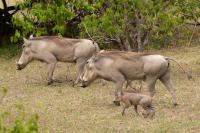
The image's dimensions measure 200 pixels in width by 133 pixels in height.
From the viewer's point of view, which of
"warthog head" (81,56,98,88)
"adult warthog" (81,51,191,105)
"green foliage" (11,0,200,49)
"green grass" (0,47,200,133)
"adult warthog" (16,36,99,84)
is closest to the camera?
"green grass" (0,47,200,133)

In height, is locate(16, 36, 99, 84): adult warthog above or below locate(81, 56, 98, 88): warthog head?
below

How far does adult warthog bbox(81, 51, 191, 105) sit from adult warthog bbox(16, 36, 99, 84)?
81.9 inches

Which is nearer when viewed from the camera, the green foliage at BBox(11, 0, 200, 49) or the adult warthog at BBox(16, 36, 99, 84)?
the adult warthog at BBox(16, 36, 99, 84)

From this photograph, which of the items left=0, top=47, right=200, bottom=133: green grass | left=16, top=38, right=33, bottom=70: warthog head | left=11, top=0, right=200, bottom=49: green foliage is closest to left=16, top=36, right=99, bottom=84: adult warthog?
left=16, top=38, right=33, bottom=70: warthog head

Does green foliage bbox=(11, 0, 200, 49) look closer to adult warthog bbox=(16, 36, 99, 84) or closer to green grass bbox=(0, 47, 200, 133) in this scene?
adult warthog bbox=(16, 36, 99, 84)

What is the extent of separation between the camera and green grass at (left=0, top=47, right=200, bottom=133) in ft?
26.3

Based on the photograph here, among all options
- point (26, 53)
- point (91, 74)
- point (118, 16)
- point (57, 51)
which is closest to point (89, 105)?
point (91, 74)

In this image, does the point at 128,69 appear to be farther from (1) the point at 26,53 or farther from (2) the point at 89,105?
(1) the point at 26,53

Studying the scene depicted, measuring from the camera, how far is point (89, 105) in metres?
9.63

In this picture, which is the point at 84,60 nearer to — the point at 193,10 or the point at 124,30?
the point at 124,30

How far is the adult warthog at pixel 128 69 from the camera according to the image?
30.8 ft

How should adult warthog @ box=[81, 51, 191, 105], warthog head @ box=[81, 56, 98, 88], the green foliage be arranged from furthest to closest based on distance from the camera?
1. the green foliage
2. warthog head @ box=[81, 56, 98, 88]
3. adult warthog @ box=[81, 51, 191, 105]

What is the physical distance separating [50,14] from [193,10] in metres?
3.31

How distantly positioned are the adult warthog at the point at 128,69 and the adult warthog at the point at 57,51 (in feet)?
6.83
